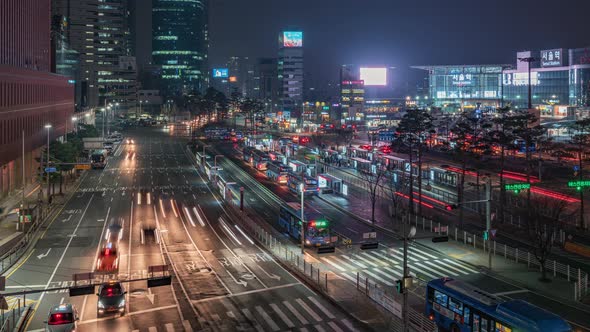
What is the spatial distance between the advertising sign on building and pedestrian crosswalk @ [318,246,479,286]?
14208 cm

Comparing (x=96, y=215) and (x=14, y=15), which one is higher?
(x=14, y=15)

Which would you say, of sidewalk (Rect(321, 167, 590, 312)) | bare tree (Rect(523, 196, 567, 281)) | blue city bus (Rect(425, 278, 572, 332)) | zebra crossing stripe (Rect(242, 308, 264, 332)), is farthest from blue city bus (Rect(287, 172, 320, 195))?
blue city bus (Rect(425, 278, 572, 332))

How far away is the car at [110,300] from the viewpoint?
92.7 ft

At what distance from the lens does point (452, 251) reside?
142 ft

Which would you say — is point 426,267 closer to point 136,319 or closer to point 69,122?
point 136,319

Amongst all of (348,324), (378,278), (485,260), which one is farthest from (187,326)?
(485,260)

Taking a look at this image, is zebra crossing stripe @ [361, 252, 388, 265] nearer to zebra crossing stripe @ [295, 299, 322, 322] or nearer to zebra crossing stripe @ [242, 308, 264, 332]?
zebra crossing stripe @ [295, 299, 322, 322]

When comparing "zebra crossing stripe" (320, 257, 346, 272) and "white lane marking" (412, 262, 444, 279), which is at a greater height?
"white lane marking" (412, 262, 444, 279)

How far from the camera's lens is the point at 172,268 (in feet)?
125

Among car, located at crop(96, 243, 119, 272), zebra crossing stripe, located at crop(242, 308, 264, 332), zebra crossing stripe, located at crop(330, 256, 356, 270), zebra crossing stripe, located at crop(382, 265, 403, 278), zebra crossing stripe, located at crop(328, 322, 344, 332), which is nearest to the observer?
zebra crossing stripe, located at crop(328, 322, 344, 332)

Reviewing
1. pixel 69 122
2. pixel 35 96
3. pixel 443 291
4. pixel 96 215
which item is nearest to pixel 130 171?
pixel 35 96

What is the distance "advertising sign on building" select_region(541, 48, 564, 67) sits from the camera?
164 meters

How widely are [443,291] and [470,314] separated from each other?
7.15 ft

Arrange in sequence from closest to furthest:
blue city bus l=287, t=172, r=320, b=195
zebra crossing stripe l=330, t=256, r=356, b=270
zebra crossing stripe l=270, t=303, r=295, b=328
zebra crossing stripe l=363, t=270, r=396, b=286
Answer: zebra crossing stripe l=270, t=303, r=295, b=328 < zebra crossing stripe l=363, t=270, r=396, b=286 < zebra crossing stripe l=330, t=256, r=356, b=270 < blue city bus l=287, t=172, r=320, b=195
